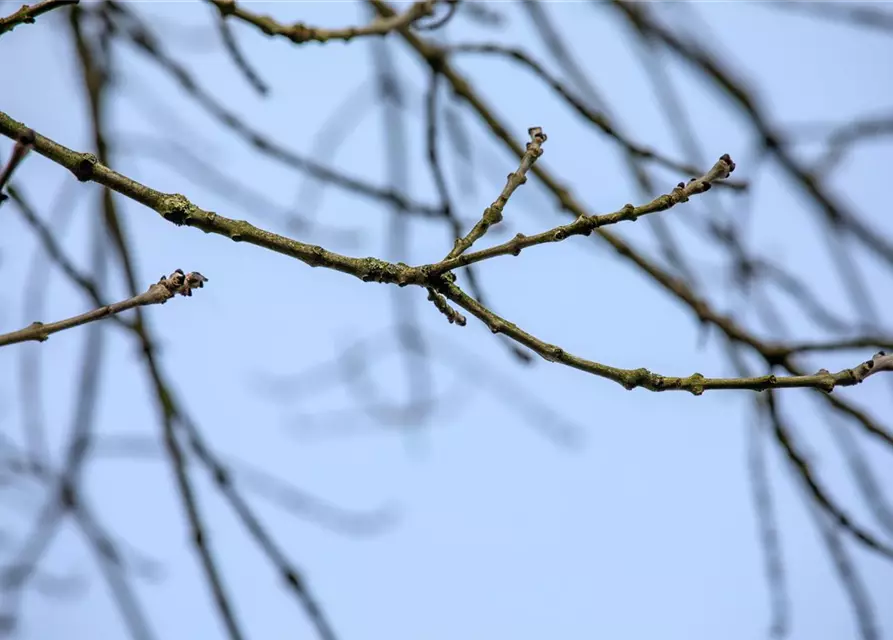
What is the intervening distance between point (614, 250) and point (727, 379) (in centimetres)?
68

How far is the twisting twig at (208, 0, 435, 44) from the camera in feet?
3.93

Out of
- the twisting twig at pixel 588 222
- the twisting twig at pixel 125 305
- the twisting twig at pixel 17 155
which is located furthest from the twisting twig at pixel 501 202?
the twisting twig at pixel 17 155

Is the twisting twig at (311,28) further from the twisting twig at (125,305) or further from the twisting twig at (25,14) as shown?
the twisting twig at (125,305)

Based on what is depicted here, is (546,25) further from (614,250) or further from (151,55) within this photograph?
(151,55)

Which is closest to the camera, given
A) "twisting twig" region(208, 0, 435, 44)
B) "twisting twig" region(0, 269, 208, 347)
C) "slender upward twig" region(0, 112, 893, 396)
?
"twisting twig" region(0, 269, 208, 347)

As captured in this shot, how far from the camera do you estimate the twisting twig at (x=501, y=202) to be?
887 millimetres

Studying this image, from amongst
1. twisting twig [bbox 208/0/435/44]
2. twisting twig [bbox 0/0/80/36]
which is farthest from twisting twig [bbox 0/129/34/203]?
twisting twig [bbox 208/0/435/44]

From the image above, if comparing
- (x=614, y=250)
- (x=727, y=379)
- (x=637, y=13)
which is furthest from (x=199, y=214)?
(x=637, y=13)

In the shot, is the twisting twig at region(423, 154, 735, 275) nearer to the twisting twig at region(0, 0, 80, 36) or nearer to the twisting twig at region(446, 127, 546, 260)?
the twisting twig at region(446, 127, 546, 260)

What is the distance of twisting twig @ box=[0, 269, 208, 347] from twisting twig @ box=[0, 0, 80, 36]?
330mm

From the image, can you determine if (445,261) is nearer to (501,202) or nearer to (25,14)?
(501,202)

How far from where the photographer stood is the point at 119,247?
1.64m

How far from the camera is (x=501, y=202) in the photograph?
36.5 inches

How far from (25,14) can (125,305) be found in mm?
374
